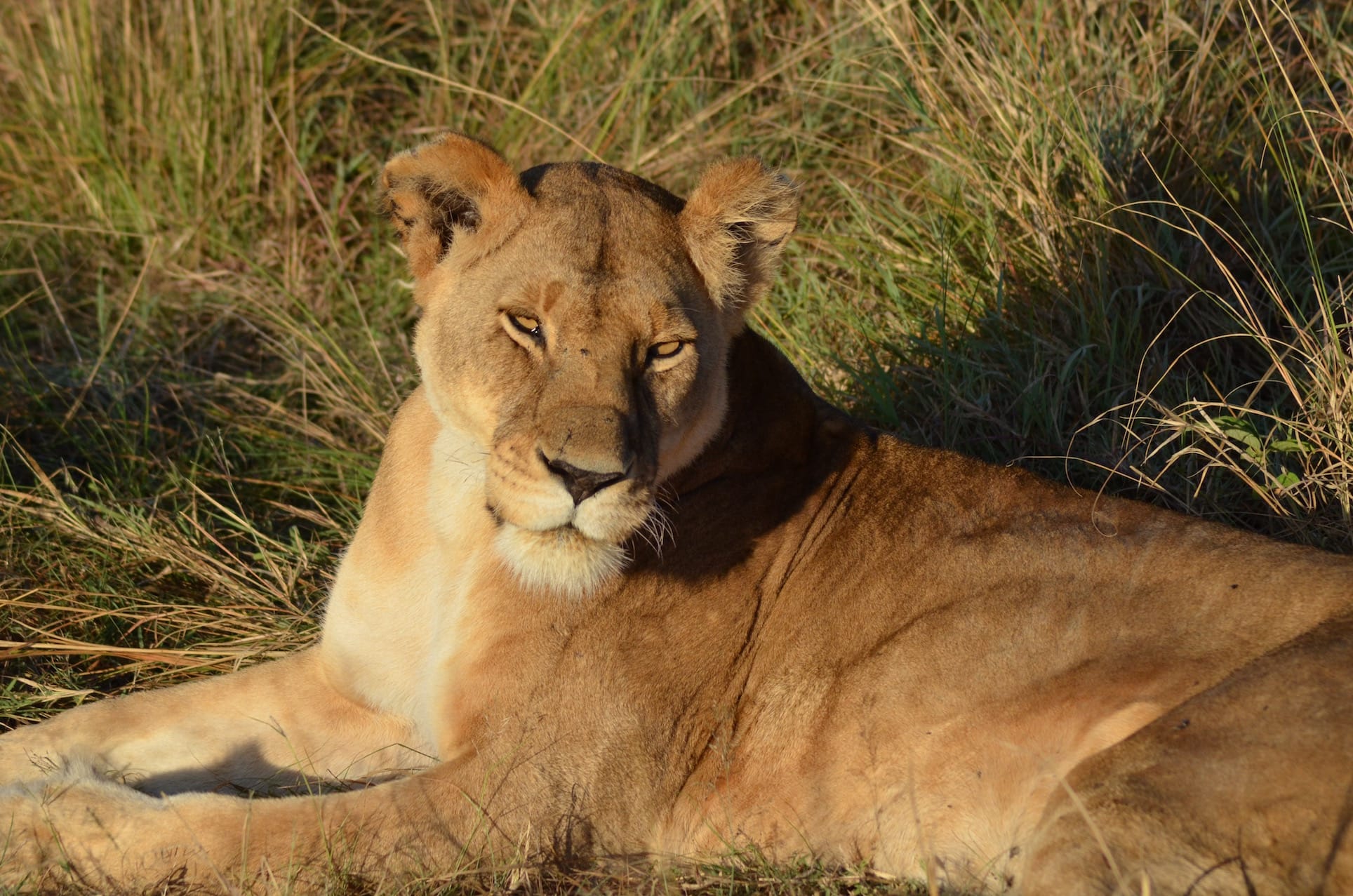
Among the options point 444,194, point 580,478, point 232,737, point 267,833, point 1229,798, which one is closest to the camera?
point 1229,798

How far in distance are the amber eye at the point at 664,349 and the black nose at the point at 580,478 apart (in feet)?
1.23

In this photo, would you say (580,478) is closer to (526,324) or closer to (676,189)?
(526,324)

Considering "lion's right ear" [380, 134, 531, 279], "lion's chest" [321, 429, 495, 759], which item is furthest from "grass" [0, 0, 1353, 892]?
"lion's right ear" [380, 134, 531, 279]

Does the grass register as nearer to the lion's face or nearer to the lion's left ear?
the lion's face

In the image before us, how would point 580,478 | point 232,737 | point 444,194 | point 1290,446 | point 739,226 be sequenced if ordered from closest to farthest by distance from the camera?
point 580,478
point 444,194
point 739,226
point 232,737
point 1290,446

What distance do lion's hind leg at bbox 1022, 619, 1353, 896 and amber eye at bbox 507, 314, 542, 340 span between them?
142cm

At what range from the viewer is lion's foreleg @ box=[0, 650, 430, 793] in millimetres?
3602

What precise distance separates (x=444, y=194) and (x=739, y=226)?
70 cm

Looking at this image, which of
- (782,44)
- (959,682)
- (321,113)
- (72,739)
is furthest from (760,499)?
(321,113)

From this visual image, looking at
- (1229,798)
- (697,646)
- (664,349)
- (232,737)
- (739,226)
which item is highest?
(739,226)

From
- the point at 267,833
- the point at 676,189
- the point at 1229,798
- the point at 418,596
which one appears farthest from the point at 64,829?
the point at 676,189

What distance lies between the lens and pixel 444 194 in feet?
10.6

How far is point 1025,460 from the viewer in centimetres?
460

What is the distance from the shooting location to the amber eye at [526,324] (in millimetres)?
3086
